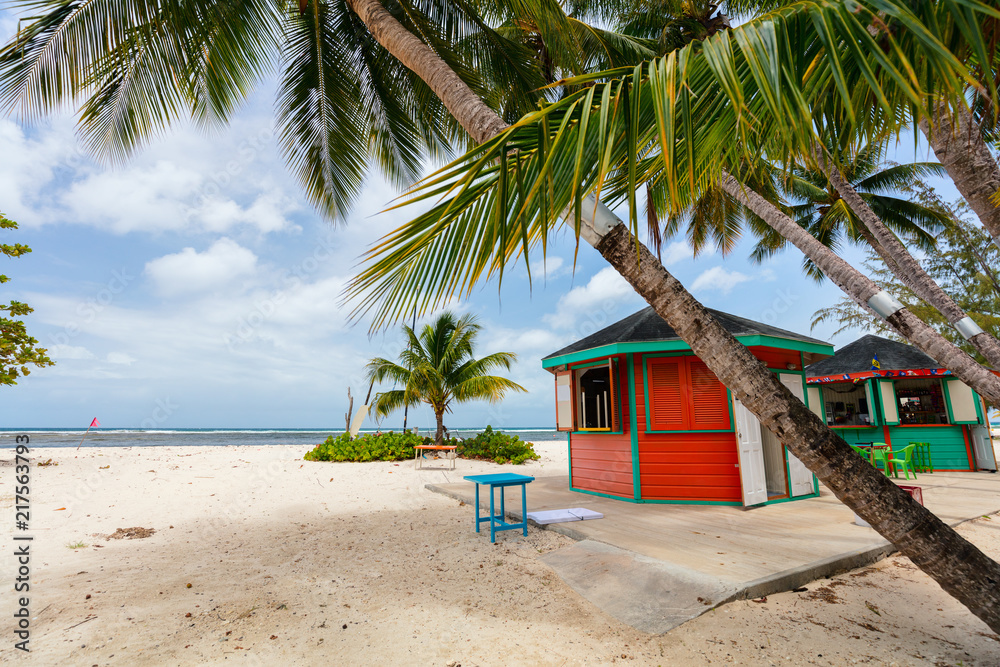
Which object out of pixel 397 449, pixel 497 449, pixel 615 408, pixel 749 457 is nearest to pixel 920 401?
pixel 749 457

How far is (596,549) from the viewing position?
455cm

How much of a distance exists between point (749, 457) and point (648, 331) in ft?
7.54

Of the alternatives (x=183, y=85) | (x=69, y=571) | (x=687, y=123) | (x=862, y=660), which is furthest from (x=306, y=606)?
(x=183, y=85)

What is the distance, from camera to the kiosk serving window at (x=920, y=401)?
41.9ft

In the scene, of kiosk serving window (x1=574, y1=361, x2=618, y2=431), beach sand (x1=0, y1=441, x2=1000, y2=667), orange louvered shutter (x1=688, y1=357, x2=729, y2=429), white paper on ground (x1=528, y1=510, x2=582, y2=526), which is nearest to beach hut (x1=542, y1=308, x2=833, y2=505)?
orange louvered shutter (x1=688, y1=357, x2=729, y2=429)

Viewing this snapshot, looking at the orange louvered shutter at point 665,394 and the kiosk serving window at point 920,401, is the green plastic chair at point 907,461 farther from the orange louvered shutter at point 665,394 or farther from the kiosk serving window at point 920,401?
the orange louvered shutter at point 665,394

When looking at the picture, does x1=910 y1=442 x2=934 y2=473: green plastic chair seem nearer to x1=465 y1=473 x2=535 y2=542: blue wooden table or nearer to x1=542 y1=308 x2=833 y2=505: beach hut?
x1=542 y1=308 x2=833 y2=505: beach hut

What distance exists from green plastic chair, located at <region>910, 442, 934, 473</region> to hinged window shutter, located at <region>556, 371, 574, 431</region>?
29.5 feet

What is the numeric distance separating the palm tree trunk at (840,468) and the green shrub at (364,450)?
40.6 feet

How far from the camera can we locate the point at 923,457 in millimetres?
11133

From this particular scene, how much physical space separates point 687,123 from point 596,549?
13.7 feet

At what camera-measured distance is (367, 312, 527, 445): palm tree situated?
14.6m

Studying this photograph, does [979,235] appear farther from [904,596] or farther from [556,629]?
[556,629]

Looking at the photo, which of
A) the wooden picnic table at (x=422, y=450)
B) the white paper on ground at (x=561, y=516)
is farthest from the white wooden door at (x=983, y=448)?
the wooden picnic table at (x=422, y=450)
